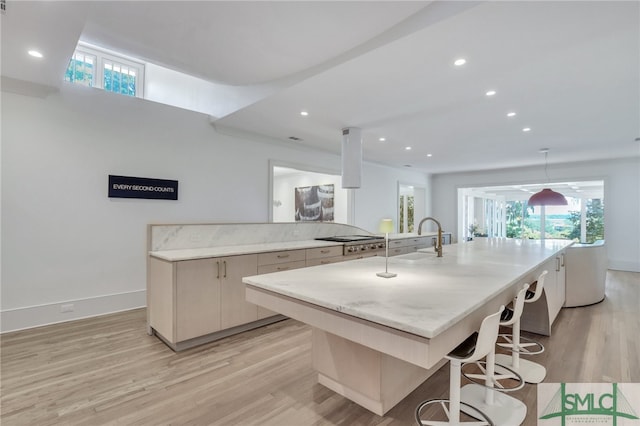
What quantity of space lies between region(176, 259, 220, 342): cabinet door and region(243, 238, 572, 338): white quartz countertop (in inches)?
43.6

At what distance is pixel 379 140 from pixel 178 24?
3.60 meters

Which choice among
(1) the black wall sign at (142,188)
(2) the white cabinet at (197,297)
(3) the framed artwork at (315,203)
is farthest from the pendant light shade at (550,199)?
(1) the black wall sign at (142,188)

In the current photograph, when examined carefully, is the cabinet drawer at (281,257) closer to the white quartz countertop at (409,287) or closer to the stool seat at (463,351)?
the white quartz countertop at (409,287)

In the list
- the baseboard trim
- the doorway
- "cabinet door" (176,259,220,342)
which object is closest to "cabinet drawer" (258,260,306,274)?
"cabinet door" (176,259,220,342)

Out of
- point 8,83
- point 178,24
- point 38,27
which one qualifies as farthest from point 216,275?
point 8,83

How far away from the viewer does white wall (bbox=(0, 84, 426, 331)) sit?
3.15 m

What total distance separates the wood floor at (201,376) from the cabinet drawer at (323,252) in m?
0.84

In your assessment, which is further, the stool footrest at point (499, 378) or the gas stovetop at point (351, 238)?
the gas stovetop at point (351, 238)

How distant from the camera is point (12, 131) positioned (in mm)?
3111

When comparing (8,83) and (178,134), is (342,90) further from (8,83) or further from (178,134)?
(8,83)

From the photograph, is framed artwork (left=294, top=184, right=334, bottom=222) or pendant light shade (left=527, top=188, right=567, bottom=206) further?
framed artwork (left=294, top=184, right=334, bottom=222)

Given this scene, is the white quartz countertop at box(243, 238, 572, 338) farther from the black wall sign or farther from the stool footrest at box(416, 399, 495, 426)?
the black wall sign

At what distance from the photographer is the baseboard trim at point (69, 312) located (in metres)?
3.10

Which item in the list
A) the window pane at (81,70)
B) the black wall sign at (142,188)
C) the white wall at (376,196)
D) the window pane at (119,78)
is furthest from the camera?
the white wall at (376,196)
